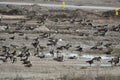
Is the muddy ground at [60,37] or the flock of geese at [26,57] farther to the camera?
the flock of geese at [26,57]

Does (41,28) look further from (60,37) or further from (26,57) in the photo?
(26,57)

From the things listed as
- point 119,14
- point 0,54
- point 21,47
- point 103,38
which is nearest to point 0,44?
point 21,47

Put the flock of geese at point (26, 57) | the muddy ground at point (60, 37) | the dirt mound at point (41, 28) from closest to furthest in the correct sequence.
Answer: the muddy ground at point (60, 37)
the flock of geese at point (26, 57)
the dirt mound at point (41, 28)

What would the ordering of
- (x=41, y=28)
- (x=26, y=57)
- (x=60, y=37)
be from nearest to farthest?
(x=26, y=57) → (x=60, y=37) → (x=41, y=28)

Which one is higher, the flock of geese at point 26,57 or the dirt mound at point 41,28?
the flock of geese at point 26,57

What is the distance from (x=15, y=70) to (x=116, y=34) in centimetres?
2173

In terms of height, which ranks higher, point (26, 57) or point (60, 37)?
point (26, 57)

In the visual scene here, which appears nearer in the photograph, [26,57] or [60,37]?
[26,57]

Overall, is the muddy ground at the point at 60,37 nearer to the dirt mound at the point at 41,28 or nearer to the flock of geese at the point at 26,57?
the dirt mound at the point at 41,28

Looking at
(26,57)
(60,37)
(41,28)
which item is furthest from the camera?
(41,28)

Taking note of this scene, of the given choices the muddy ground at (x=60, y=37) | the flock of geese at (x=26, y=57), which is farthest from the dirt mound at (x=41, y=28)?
the flock of geese at (x=26, y=57)

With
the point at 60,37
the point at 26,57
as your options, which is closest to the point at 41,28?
the point at 60,37

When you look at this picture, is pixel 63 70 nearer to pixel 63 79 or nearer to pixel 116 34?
pixel 63 79

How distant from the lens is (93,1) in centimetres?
8800
